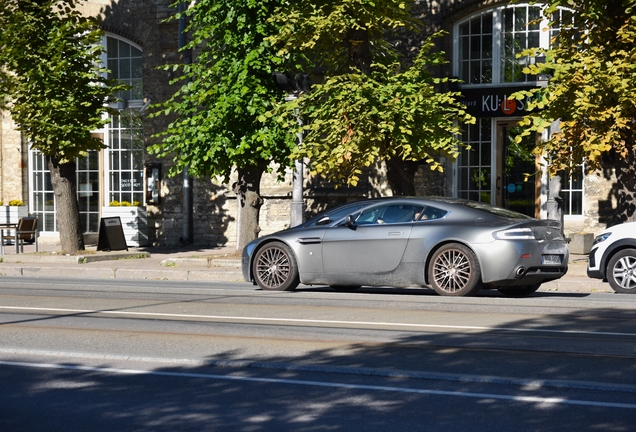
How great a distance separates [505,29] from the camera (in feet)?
79.2

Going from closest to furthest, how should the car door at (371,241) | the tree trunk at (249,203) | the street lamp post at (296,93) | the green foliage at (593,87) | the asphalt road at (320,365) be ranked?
1. the asphalt road at (320,365)
2. the car door at (371,241)
3. the green foliage at (593,87)
4. the street lamp post at (296,93)
5. the tree trunk at (249,203)


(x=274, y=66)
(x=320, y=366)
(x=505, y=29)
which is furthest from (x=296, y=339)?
(x=505, y=29)

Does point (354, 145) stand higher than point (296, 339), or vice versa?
point (354, 145)

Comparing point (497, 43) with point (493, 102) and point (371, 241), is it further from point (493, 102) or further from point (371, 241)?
point (371, 241)

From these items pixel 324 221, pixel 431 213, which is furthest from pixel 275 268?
pixel 431 213

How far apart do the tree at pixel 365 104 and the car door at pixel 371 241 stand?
4109 mm

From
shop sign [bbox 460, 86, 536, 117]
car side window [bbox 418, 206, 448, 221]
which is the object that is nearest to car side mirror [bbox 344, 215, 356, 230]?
car side window [bbox 418, 206, 448, 221]

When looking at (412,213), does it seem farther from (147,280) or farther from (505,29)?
(505,29)

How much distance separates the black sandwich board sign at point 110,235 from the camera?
23.6 meters

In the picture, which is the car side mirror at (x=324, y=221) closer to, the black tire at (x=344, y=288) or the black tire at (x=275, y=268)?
the black tire at (x=275, y=268)

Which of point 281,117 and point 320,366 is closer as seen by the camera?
point 320,366

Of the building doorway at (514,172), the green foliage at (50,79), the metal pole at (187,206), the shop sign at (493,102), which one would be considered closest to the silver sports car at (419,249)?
the green foliage at (50,79)

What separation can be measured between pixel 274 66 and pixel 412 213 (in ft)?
26.0

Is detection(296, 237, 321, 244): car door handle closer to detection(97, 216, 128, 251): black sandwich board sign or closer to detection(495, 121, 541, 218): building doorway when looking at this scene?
detection(97, 216, 128, 251): black sandwich board sign
